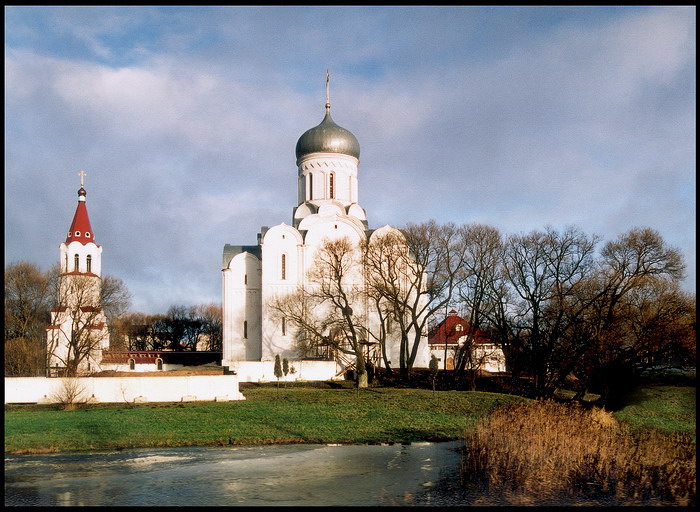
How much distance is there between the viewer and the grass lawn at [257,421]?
1748 cm

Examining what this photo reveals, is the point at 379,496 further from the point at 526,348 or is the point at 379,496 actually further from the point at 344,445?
the point at 526,348

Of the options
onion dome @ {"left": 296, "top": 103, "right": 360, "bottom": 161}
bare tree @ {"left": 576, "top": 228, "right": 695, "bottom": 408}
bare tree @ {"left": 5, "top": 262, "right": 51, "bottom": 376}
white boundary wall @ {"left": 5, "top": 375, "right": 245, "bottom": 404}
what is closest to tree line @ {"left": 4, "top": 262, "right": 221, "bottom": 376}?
bare tree @ {"left": 5, "top": 262, "right": 51, "bottom": 376}

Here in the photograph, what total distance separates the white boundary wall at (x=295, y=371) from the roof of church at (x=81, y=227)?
43.1 ft

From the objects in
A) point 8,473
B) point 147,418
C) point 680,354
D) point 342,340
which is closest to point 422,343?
point 342,340

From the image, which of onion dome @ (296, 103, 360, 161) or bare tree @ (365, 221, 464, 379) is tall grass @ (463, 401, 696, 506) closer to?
bare tree @ (365, 221, 464, 379)

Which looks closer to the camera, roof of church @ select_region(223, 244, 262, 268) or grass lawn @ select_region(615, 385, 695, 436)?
grass lawn @ select_region(615, 385, 695, 436)

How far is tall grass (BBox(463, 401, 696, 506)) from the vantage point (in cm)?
1171

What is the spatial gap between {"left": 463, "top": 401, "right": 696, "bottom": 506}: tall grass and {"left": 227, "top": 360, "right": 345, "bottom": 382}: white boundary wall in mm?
22259

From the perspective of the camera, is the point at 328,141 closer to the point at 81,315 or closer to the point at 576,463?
the point at 81,315

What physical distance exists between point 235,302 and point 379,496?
31.9m

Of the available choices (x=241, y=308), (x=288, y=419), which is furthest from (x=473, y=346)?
(x=288, y=419)

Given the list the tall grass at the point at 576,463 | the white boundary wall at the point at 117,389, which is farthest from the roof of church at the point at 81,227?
the tall grass at the point at 576,463

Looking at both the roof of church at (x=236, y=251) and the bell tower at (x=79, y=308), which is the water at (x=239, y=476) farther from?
the roof of church at (x=236, y=251)

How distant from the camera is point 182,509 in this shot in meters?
10.6
